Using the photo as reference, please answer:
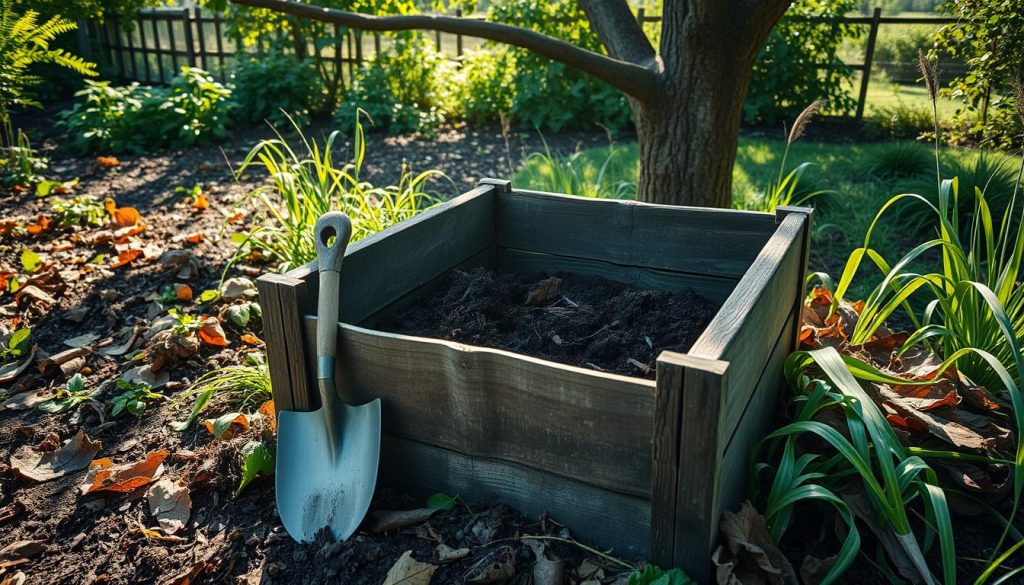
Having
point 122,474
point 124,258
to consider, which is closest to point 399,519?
point 122,474

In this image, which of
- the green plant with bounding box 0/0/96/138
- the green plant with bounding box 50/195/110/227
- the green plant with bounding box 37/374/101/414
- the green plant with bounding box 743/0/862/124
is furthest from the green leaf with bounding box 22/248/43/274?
the green plant with bounding box 743/0/862/124

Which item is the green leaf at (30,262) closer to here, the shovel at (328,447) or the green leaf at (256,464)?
the green leaf at (256,464)

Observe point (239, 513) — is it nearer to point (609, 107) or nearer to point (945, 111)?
point (609, 107)

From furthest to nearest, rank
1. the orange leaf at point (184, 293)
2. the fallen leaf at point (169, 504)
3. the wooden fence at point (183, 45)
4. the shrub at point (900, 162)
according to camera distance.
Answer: the wooden fence at point (183, 45)
the shrub at point (900, 162)
the orange leaf at point (184, 293)
the fallen leaf at point (169, 504)

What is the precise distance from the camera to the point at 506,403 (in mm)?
1562

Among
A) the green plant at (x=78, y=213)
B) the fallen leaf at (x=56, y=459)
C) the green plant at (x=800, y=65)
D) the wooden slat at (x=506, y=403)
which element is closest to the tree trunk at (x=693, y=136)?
the wooden slat at (x=506, y=403)

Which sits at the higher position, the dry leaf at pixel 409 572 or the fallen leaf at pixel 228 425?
the dry leaf at pixel 409 572

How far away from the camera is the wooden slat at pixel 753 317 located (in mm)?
1413

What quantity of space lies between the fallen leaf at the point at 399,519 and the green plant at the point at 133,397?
1.15 metres

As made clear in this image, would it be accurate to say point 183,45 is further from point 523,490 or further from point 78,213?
point 523,490

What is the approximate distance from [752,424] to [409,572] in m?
0.86

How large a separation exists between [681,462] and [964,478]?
3.13ft

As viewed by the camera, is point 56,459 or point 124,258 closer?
point 56,459

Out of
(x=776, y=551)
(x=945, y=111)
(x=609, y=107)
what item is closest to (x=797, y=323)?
(x=776, y=551)
